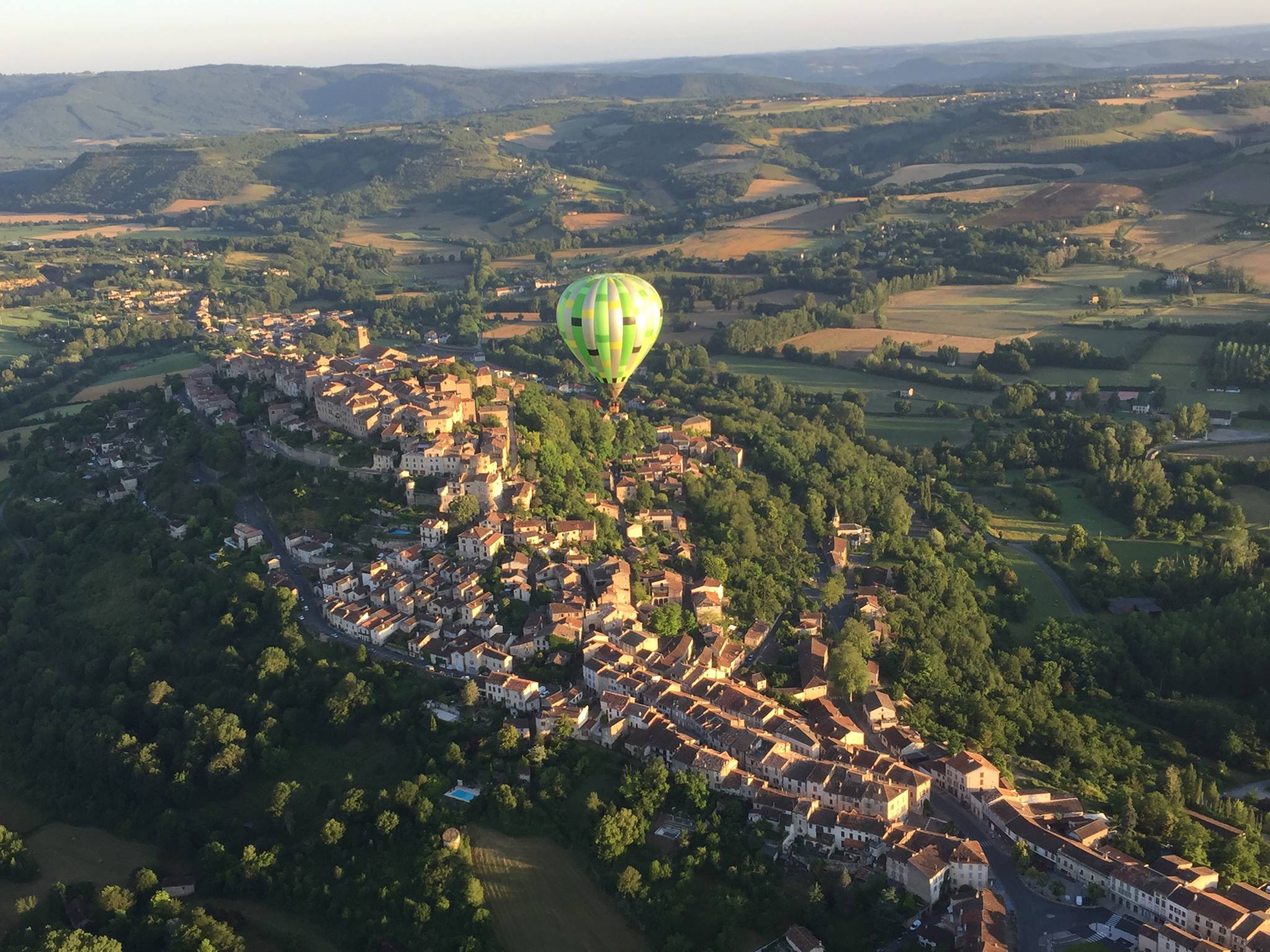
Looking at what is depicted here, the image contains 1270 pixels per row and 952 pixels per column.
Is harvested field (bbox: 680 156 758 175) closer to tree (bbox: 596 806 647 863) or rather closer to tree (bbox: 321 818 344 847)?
tree (bbox: 321 818 344 847)

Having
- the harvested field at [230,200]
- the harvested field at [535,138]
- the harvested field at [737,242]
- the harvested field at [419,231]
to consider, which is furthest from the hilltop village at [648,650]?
the harvested field at [535,138]

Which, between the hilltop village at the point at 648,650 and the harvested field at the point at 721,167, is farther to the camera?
the harvested field at the point at 721,167

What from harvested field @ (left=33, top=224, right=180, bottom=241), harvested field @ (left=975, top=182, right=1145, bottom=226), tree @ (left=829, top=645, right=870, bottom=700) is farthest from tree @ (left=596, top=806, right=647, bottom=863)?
harvested field @ (left=33, top=224, right=180, bottom=241)

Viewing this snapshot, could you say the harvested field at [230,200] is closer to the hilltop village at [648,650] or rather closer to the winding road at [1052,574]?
the hilltop village at [648,650]

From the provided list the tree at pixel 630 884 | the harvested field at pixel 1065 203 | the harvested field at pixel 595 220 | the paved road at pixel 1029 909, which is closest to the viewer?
the paved road at pixel 1029 909

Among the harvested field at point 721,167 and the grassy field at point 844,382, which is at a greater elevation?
the harvested field at point 721,167

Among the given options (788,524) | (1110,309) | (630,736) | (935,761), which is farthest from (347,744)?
(1110,309)

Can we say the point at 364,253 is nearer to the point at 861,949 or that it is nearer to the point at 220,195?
the point at 220,195
